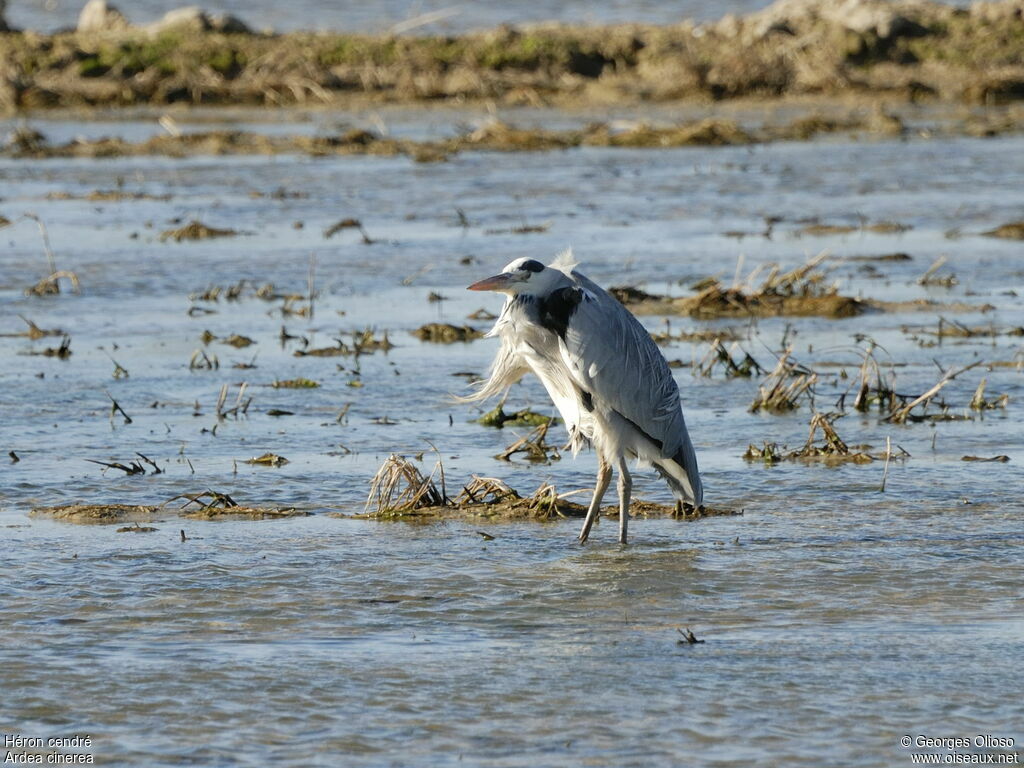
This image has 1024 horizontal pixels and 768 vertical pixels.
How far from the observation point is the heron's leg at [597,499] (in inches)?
264

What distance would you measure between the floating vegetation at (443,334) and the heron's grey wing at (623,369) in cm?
403

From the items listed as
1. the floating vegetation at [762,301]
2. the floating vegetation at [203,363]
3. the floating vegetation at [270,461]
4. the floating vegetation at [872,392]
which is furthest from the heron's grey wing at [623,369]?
the floating vegetation at [762,301]

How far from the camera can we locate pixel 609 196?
17781mm

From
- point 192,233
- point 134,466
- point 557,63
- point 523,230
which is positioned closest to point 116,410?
point 134,466

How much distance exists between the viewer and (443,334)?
10.9 metres

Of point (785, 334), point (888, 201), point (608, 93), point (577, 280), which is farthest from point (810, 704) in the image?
point (608, 93)

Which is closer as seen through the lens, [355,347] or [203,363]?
[203,363]

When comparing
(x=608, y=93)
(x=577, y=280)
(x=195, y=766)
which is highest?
(x=608, y=93)

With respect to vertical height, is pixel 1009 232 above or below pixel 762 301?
above

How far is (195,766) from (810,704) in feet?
5.76

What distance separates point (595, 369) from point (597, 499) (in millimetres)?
563

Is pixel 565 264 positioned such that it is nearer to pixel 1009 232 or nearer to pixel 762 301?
pixel 762 301

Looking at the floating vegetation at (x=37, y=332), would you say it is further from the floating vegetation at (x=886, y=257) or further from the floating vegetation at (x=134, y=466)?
the floating vegetation at (x=886, y=257)

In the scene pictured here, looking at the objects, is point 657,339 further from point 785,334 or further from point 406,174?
point 406,174
